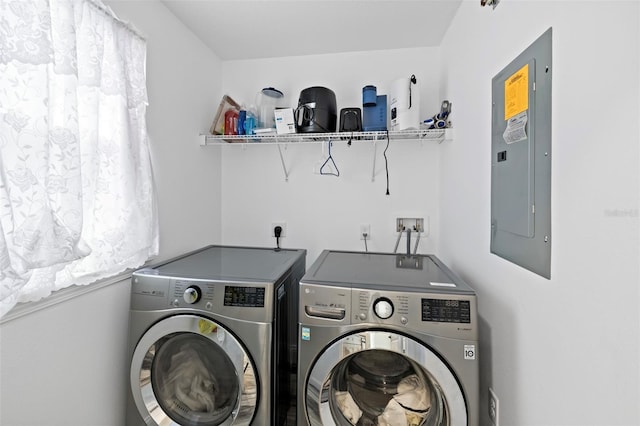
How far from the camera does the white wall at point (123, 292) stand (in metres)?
1.03

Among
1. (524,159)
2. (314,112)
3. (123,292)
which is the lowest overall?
(123,292)

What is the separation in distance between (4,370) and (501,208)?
182 cm

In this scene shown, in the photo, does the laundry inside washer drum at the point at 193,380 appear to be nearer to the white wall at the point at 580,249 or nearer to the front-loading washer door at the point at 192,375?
the front-loading washer door at the point at 192,375

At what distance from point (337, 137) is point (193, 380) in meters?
1.56

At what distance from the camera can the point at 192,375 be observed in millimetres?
1411

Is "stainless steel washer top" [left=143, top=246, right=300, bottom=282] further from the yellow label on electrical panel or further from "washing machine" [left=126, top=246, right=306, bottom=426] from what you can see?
the yellow label on electrical panel

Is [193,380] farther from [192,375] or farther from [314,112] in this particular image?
[314,112]

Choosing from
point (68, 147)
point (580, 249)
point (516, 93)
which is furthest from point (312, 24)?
point (580, 249)

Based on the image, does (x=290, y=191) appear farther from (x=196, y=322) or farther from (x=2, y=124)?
(x=2, y=124)

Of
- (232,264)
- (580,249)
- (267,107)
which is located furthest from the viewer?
(267,107)

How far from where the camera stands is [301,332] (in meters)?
1.22

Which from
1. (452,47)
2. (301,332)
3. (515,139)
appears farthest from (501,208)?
(452,47)

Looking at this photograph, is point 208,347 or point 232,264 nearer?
point 208,347

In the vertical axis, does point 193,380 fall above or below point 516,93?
below
